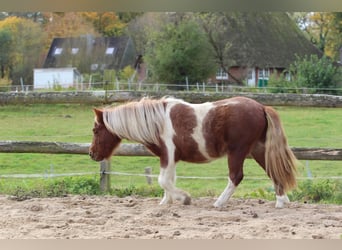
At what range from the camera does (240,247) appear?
218 centimetres

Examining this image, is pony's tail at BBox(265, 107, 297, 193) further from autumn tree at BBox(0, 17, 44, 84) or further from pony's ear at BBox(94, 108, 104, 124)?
autumn tree at BBox(0, 17, 44, 84)

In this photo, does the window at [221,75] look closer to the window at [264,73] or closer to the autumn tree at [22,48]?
the window at [264,73]

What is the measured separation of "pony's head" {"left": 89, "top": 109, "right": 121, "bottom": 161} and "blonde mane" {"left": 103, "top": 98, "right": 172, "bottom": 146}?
60mm

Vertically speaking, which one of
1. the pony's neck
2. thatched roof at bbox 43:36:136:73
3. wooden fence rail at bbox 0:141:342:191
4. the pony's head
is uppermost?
thatched roof at bbox 43:36:136:73

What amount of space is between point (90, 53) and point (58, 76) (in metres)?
2.00

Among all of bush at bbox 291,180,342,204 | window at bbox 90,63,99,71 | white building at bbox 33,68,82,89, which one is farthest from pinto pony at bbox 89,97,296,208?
window at bbox 90,63,99,71

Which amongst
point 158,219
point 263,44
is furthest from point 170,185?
point 263,44

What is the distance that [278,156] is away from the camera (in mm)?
3924

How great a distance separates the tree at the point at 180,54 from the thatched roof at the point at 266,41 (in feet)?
9.16

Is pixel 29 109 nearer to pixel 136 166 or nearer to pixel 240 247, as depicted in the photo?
pixel 136 166

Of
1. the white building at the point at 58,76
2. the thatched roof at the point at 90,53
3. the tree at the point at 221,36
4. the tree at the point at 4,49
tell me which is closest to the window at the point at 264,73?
the tree at the point at 221,36

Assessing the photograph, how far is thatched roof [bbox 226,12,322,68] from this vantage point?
2034cm

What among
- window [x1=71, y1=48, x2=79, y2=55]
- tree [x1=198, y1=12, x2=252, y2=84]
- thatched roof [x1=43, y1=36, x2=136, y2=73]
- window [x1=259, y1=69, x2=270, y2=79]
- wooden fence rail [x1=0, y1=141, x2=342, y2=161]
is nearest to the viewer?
wooden fence rail [x1=0, y1=141, x2=342, y2=161]

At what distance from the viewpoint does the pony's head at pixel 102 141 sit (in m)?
4.12
